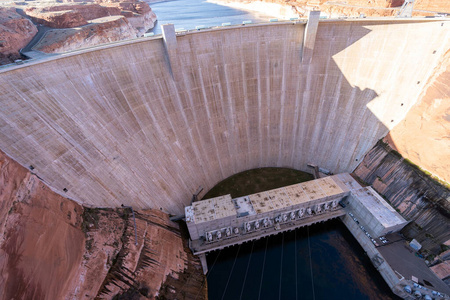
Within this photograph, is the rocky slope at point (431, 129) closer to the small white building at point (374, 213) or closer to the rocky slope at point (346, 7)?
the small white building at point (374, 213)

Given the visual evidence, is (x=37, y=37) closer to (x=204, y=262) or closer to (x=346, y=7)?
(x=204, y=262)

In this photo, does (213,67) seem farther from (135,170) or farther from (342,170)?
(342,170)

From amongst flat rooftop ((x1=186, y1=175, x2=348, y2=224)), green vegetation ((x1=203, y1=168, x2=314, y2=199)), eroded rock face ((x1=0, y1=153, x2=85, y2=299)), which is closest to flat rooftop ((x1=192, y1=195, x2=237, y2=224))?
flat rooftop ((x1=186, y1=175, x2=348, y2=224))

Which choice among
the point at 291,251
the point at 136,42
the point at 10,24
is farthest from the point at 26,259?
the point at 10,24

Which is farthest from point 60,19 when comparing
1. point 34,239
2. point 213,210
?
point 213,210

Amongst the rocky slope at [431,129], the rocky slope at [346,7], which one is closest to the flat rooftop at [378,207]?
the rocky slope at [431,129]

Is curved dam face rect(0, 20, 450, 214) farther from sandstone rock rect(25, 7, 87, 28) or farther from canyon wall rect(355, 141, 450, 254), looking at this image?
sandstone rock rect(25, 7, 87, 28)
